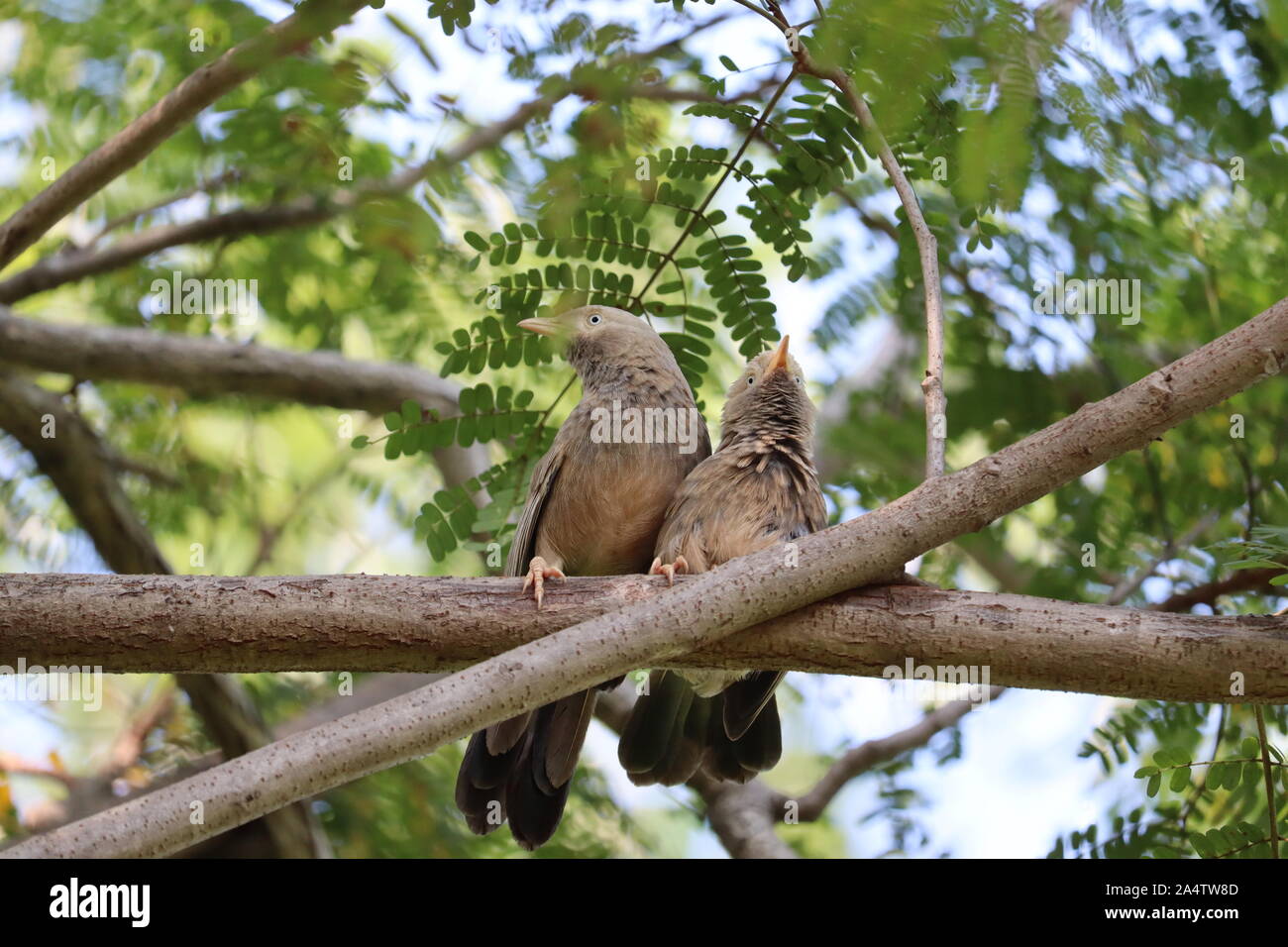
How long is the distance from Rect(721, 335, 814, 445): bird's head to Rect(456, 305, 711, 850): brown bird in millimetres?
207

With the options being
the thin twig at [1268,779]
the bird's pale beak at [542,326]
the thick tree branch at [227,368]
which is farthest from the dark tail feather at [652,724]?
the thick tree branch at [227,368]

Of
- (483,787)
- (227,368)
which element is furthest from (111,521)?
(483,787)

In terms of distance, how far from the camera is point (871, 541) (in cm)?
359

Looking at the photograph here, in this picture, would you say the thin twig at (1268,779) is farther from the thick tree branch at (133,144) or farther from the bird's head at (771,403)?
the thick tree branch at (133,144)

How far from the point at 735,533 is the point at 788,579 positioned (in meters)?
0.87

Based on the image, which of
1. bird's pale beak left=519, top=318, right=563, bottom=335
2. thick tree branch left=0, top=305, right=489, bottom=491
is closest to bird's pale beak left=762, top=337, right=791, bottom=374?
bird's pale beak left=519, top=318, right=563, bottom=335

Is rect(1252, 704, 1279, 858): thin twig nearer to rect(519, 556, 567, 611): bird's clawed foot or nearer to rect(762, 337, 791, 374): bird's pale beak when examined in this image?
rect(762, 337, 791, 374): bird's pale beak

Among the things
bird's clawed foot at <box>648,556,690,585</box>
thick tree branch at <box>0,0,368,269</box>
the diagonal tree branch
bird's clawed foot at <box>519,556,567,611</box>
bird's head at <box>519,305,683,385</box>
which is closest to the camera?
bird's clawed foot at <box>519,556,567,611</box>

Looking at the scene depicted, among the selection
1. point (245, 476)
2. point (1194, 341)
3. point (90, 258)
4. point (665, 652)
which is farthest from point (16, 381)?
point (1194, 341)

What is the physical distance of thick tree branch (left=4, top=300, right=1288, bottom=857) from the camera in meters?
3.01

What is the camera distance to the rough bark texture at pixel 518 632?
3.54 m

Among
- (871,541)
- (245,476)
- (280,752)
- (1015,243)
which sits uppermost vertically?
(1015,243)
